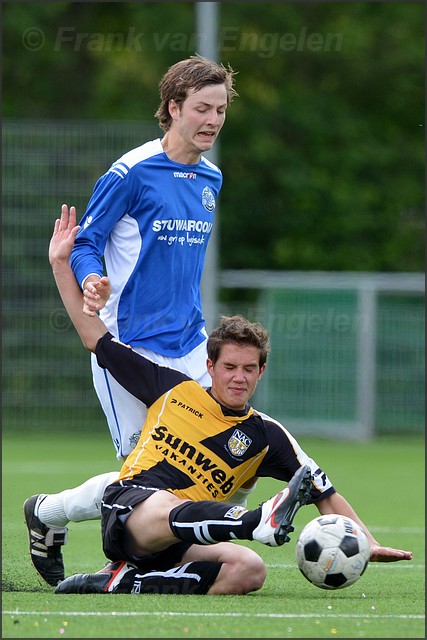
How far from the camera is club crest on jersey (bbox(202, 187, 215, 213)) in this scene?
20.4 feet

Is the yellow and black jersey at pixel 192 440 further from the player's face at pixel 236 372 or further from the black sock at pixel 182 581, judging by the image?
the black sock at pixel 182 581

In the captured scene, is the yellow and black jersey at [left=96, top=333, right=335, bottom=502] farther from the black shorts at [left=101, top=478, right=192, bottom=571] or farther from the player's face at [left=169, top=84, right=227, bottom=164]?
the player's face at [left=169, top=84, right=227, bottom=164]

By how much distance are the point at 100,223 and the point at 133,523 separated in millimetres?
1376

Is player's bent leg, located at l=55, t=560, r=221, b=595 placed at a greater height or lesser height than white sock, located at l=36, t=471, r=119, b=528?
lesser

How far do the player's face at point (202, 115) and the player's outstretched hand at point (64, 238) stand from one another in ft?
2.08

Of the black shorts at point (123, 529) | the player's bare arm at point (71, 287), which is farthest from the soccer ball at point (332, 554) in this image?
the player's bare arm at point (71, 287)

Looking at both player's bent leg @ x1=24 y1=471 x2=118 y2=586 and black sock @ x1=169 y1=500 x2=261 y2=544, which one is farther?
player's bent leg @ x1=24 y1=471 x2=118 y2=586

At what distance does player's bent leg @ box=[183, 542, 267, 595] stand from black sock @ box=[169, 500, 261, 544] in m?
0.30

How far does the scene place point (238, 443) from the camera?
5.80m

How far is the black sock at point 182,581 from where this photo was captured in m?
5.59

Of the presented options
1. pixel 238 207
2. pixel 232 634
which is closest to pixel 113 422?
pixel 232 634

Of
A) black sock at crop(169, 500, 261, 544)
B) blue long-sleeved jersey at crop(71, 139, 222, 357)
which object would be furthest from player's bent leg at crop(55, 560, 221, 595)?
blue long-sleeved jersey at crop(71, 139, 222, 357)

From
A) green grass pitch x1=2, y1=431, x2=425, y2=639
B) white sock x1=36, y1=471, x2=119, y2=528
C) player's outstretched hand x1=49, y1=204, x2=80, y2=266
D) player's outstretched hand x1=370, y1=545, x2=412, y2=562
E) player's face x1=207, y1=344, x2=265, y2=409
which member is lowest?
green grass pitch x1=2, y1=431, x2=425, y2=639

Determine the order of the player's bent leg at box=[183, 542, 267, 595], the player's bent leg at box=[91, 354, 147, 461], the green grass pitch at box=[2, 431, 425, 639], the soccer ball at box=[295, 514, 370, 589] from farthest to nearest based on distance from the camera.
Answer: the player's bent leg at box=[91, 354, 147, 461] < the player's bent leg at box=[183, 542, 267, 595] < the soccer ball at box=[295, 514, 370, 589] < the green grass pitch at box=[2, 431, 425, 639]
